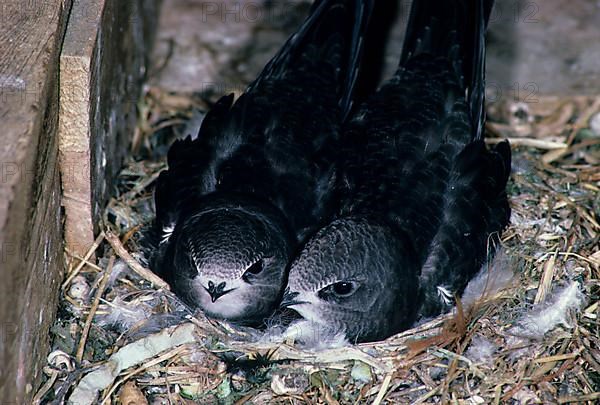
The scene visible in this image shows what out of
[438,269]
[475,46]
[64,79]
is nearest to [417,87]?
[475,46]

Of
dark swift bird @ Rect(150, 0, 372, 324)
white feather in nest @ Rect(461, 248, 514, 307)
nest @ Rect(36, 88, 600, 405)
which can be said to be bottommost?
nest @ Rect(36, 88, 600, 405)

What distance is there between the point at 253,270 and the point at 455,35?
1.94 metres

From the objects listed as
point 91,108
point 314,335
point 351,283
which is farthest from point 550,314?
point 91,108

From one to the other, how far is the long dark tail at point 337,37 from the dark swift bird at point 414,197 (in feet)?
0.74

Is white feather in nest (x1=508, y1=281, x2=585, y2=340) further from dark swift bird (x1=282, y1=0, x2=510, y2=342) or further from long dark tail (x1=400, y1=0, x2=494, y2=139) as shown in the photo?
long dark tail (x1=400, y1=0, x2=494, y2=139)

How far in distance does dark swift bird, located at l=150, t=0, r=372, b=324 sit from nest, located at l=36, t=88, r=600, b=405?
20cm

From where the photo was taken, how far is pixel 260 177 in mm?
4914

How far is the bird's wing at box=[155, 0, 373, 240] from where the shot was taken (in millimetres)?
4898

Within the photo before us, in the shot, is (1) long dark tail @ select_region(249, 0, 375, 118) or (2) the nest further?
(1) long dark tail @ select_region(249, 0, 375, 118)

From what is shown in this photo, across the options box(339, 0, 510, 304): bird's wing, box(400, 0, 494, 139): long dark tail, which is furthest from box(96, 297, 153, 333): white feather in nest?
box(400, 0, 494, 139): long dark tail

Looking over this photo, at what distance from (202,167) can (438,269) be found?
4.02 feet

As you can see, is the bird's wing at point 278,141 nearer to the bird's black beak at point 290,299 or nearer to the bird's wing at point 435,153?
the bird's wing at point 435,153

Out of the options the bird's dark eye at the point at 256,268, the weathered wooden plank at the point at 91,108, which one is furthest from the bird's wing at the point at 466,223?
the weathered wooden plank at the point at 91,108

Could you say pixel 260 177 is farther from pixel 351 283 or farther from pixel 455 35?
pixel 455 35
